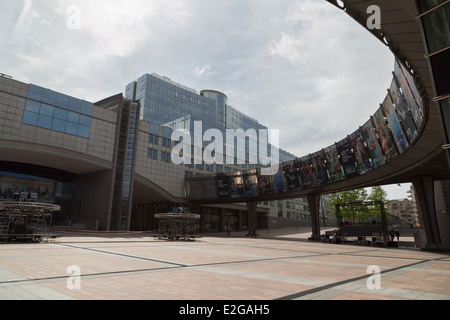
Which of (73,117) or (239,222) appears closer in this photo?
(73,117)

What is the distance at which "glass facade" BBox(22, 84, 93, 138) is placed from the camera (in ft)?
119

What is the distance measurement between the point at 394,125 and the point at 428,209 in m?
10.3

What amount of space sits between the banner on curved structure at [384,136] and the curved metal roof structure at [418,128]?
414 millimetres

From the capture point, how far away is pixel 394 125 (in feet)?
64.4

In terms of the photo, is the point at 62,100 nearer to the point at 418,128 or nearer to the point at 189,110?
the point at 418,128

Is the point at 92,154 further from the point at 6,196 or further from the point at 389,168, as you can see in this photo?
the point at 389,168

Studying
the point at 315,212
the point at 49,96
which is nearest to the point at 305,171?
the point at 315,212

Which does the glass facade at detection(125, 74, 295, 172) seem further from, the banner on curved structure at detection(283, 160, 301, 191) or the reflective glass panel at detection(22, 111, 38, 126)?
the reflective glass panel at detection(22, 111, 38, 126)

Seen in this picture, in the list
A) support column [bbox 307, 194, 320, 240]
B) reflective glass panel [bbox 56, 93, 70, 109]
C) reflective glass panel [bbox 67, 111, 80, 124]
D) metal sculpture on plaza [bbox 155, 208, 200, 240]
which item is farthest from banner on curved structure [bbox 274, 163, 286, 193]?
reflective glass panel [bbox 56, 93, 70, 109]

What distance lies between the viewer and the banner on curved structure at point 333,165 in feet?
99.9

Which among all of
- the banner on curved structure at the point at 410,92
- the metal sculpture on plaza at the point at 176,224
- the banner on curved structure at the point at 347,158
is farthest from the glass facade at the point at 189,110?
the banner on curved structure at the point at 410,92

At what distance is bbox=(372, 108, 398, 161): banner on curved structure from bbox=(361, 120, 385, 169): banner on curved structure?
0.65 m
